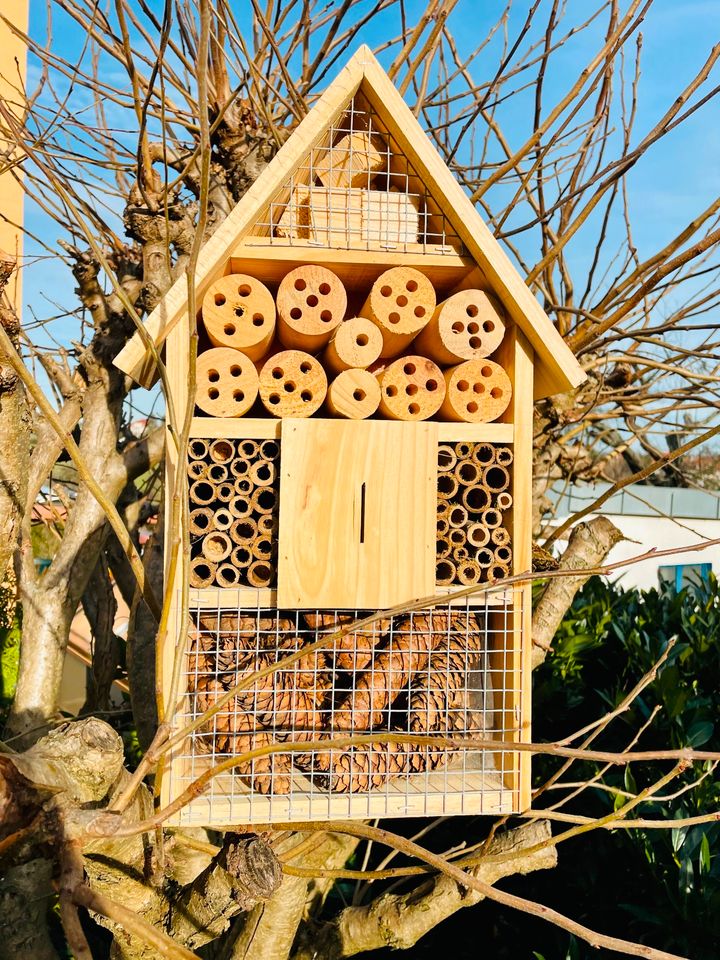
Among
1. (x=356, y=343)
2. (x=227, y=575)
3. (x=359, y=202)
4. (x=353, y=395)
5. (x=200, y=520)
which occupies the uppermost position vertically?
(x=359, y=202)

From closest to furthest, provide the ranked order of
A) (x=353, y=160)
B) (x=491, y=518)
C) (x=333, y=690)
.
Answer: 1. (x=333, y=690)
2. (x=491, y=518)
3. (x=353, y=160)

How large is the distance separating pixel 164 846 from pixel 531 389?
116 cm

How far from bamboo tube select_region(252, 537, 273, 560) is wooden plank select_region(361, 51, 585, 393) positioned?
2.16 ft

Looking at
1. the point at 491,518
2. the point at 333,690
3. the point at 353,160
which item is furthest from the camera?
the point at 353,160

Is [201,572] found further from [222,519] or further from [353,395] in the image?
[353,395]

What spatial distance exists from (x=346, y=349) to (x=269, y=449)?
248 millimetres

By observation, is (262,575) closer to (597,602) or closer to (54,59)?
(54,59)

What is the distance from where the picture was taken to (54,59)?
7.31 feet

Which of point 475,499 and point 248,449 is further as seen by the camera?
point 475,499

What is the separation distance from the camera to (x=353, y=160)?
1.71 meters

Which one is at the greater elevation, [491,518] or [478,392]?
[478,392]

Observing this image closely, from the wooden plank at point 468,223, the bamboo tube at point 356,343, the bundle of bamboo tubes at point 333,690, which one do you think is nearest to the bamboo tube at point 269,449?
the bamboo tube at point 356,343

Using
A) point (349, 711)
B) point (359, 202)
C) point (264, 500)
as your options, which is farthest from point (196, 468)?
point (359, 202)

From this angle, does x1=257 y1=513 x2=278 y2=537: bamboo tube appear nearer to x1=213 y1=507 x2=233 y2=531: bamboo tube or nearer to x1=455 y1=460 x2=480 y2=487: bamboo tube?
x1=213 y1=507 x2=233 y2=531: bamboo tube
